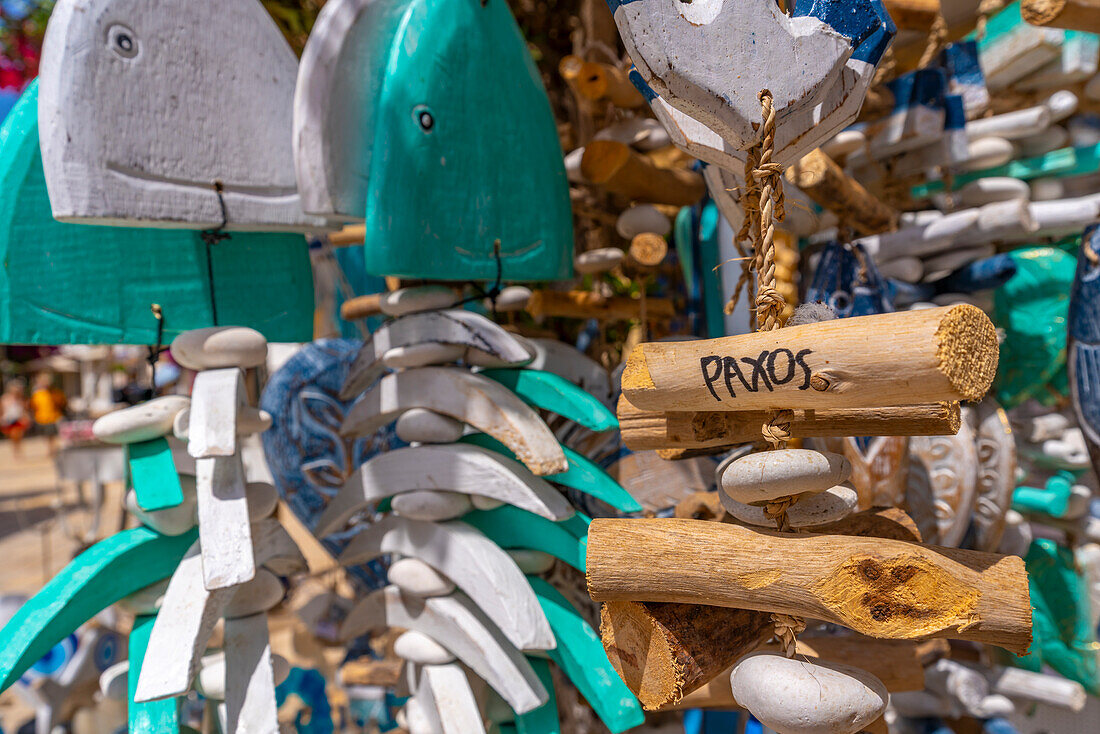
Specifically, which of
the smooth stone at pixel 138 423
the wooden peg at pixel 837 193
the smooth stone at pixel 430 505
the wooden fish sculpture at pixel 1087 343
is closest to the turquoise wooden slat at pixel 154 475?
the smooth stone at pixel 138 423

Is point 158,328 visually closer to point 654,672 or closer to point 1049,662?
point 654,672

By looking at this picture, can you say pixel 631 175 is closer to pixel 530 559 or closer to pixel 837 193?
pixel 837 193

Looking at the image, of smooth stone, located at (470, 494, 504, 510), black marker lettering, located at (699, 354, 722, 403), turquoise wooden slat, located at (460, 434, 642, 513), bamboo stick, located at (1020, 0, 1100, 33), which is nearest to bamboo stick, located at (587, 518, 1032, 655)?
black marker lettering, located at (699, 354, 722, 403)

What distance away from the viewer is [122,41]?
37.8 inches

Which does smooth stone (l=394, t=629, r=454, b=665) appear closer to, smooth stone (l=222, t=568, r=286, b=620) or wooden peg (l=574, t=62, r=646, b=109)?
smooth stone (l=222, t=568, r=286, b=620)

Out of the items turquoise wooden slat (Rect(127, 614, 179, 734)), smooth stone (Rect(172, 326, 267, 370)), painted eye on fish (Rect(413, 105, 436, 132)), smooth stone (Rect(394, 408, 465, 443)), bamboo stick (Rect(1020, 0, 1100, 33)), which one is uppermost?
bamboo stick (Rect(1020, 0, 1100, 33))

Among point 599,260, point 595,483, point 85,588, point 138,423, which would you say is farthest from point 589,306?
point 85,588

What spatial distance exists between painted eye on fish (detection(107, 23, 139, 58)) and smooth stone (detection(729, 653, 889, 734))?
3.80 feet

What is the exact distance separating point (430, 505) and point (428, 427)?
13 cm

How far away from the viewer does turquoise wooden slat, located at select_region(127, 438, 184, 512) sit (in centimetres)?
100

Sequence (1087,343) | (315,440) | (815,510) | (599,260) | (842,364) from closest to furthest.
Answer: (842,364)
(815,510)
(1087,343)
(599,260)
(315,440)

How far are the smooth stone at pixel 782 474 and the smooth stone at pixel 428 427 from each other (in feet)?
1.75

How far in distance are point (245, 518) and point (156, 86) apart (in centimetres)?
64

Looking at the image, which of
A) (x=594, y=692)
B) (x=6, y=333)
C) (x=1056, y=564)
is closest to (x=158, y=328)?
(x=6, y=333)
